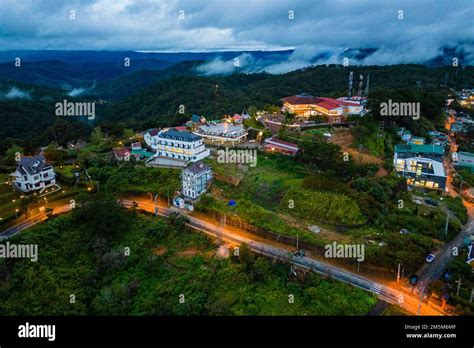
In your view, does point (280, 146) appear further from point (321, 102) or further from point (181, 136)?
point (321, 102)

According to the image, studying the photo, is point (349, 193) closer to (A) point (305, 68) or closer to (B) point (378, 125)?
(B) point (378, 125)

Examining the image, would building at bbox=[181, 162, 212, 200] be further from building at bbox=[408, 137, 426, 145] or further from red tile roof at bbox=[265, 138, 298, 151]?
building at bbox=[408, 137, 426, 145]

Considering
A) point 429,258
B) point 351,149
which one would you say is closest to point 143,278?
point 429,258

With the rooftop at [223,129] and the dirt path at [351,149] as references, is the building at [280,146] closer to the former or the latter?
the rooftop at [223,129]

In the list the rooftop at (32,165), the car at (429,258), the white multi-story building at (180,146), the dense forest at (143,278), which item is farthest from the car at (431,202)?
the rooftop at (32,165)

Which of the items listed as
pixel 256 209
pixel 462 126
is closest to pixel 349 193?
pixel 256 209

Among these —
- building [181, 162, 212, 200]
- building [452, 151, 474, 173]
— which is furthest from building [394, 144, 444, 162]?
building [181, 162, 212, 200]

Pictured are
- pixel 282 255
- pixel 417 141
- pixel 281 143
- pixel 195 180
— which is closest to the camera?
pixel 282 255
